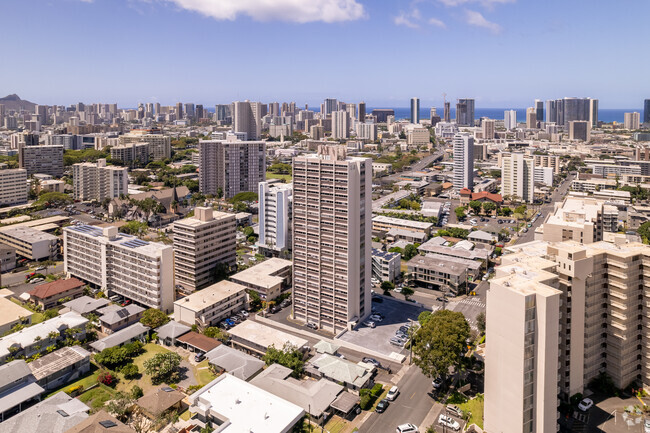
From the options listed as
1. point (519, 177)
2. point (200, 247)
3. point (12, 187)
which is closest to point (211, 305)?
point (200, 247)

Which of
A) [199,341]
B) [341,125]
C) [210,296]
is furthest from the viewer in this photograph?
[341,125]

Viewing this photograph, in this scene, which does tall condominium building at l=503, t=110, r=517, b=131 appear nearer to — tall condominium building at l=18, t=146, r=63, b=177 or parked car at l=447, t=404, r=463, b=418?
tall condominium building at l=18, t=146, r=63, b=177

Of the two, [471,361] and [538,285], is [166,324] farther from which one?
[538,285]

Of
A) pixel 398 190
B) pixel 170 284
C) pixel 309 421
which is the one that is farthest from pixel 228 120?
pixel 309 421

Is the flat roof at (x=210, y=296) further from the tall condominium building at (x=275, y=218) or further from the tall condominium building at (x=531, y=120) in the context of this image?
the tall condominium building at (x=531, y=120)

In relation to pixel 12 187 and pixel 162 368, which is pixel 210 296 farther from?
pixel 12 187

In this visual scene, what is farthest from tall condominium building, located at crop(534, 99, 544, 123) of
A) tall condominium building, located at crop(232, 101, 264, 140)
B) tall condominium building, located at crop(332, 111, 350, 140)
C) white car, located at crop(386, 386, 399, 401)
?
white car, located at crop(386, 386, 399, 401)
